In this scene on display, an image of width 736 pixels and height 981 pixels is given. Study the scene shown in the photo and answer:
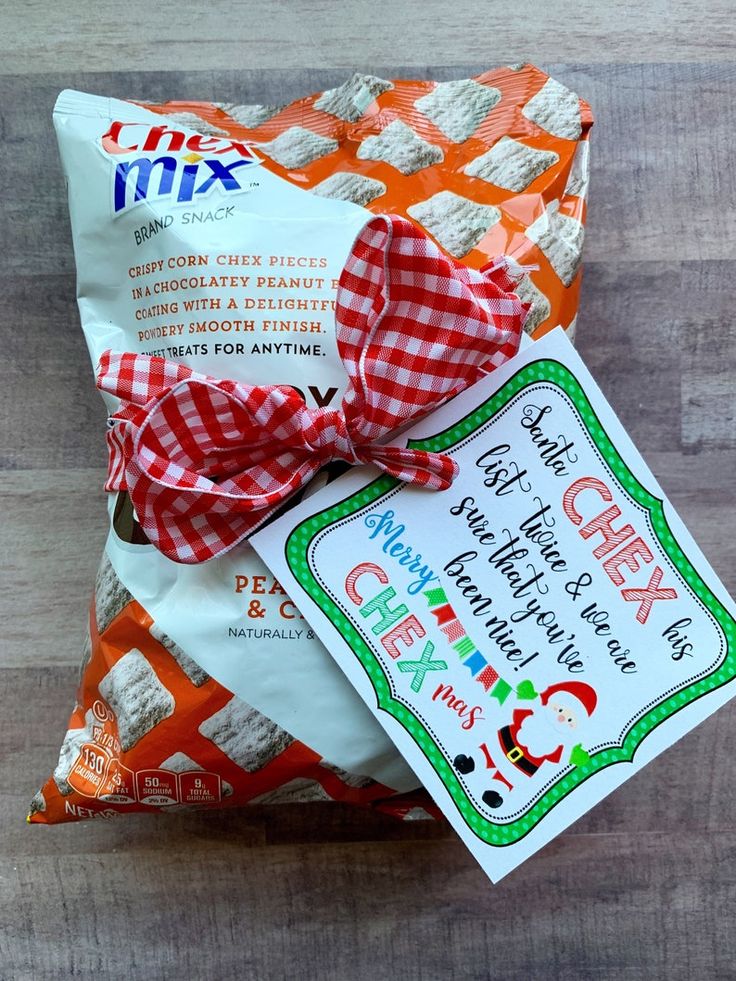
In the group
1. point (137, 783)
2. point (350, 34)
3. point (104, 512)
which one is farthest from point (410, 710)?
point (350, 34)

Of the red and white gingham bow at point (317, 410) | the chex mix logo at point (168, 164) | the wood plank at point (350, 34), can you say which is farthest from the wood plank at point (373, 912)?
the wood plank at point (350, 34)

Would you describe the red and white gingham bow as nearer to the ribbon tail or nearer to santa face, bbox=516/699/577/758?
the ribbon tail

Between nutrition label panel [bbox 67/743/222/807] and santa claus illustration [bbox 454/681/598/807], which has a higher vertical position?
santa claus illustration [bbox 454/681/598/807]

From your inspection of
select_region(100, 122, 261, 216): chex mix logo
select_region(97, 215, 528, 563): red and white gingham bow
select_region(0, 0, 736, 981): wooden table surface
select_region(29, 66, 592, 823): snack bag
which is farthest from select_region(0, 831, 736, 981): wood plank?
select_region(100, 122, 261, 216): chex mix logo

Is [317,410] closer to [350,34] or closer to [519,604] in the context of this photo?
[519,604]

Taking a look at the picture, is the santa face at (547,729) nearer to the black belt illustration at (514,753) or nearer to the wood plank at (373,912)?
the black belt illustration at (514,753)
